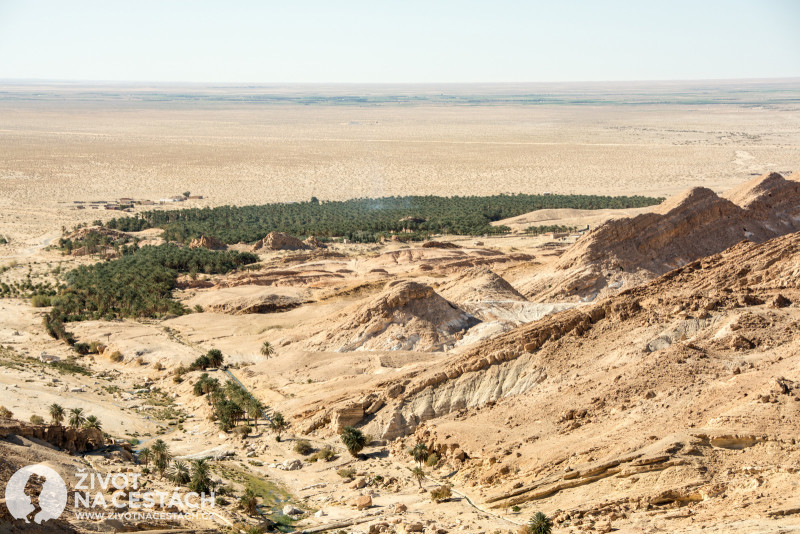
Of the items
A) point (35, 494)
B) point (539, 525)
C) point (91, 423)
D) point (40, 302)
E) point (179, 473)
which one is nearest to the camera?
point (35, 494)

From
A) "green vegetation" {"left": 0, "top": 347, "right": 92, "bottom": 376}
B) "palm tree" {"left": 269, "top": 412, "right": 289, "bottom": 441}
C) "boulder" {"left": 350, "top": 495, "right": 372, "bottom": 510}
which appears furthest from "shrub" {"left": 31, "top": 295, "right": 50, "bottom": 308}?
"boulder" {"left": 350, "top": 495, "right": 372, "bottom": 510}

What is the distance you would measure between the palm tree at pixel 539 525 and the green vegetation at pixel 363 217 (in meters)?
46.8

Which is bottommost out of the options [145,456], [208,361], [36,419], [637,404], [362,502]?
[208,361]

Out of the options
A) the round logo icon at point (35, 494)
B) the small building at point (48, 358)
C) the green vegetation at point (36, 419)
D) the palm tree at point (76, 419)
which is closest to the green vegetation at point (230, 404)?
the palm tree at point (76, 419)

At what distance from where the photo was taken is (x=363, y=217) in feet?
242

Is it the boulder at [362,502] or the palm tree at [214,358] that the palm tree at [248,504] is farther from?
the palm tree at [214,358]

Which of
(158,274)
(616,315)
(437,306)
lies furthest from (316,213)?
(616,315)

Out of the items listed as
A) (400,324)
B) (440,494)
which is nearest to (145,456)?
(440,494)

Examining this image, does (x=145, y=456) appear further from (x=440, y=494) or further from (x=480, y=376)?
(x=480, y=376)

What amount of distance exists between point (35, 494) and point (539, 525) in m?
9.83

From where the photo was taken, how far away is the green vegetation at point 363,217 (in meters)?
65.7

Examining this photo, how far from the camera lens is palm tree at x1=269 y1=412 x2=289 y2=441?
2600 cm

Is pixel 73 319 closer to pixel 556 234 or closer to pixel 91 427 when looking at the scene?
pixel 91 427

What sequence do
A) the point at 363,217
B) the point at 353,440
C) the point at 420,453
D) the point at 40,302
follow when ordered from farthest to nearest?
the point at 363,217, the point at 40,302, the point at 353,440, the point at 420,453
